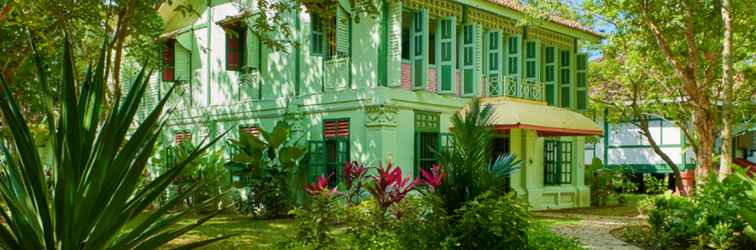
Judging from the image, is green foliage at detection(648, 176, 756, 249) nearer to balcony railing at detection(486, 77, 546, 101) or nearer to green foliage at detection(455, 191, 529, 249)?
green foliage at detection(455, 191, 529, 249)

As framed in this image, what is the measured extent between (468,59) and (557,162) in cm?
430

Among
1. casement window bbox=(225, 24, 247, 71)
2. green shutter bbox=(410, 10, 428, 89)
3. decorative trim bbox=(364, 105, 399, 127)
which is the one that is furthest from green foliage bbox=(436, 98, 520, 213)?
casement window bbox=(225, 24, 247, 71)

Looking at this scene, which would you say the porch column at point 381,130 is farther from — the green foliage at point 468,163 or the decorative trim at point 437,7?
the green foliage at point 468,163

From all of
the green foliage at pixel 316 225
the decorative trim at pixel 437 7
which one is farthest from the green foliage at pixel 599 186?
the green foliage at pixel 316 225

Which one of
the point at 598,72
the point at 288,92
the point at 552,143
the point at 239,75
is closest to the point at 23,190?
the point at 288,92

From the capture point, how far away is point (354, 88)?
12.7 m

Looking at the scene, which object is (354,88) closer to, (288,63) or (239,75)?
(288,63)

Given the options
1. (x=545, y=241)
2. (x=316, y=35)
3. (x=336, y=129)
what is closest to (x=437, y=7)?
(x=316, y=35)

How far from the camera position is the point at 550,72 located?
1602cm

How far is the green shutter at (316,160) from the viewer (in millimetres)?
13328

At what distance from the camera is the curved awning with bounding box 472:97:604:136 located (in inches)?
500

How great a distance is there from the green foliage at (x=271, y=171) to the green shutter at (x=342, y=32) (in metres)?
1.73

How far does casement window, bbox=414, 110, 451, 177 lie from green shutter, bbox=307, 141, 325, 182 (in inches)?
72.6

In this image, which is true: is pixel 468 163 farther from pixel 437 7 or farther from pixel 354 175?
pixel 437 7
